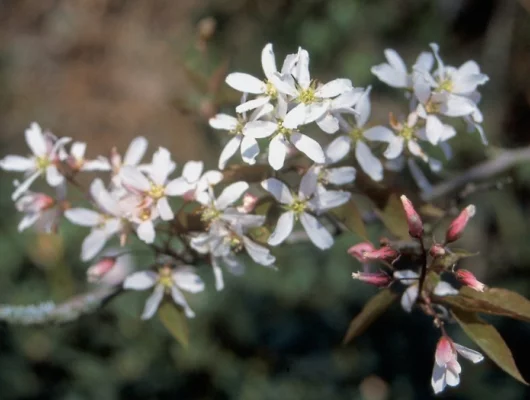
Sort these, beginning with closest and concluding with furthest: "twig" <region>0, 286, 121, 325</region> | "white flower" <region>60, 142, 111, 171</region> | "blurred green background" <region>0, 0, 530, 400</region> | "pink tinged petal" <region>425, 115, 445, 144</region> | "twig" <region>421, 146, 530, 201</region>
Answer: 1. "pink tinged petal" <region>425, 115, 445, 144</region>
2. "white flower" <region>60, 142, 111, 171</region>
3. "twig" <region>0, 286, 121, 325</region>
4. "twig" <region>421, 146, 530, 201</region>
5. "blurred green background" <region>0, 0, 530, 400</region>

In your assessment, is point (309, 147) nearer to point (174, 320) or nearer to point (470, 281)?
point (470, 281)

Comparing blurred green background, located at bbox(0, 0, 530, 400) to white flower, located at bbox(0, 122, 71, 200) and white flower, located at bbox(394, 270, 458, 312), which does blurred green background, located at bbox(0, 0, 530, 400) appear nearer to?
white flower, located at bbox(0, 122, 71, 200)

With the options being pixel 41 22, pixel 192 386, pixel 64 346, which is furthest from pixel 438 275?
pixel 41 22

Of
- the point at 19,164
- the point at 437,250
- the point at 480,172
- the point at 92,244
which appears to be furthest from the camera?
the point at 480,172

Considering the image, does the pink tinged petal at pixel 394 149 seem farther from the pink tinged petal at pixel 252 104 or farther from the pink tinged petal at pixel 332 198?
the pink tinged petal at pixel 252 104

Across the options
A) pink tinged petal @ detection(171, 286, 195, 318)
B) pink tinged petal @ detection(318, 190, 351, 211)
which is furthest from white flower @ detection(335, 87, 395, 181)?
pink tinged petal @ detection(171, 286, 195, 318)

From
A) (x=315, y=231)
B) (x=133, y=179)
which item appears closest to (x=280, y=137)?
(x=315, y=231)
